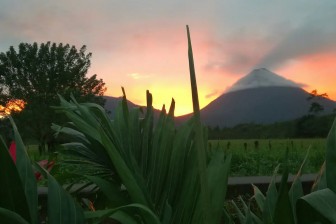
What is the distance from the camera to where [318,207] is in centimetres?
41

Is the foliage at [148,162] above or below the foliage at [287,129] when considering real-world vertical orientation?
above

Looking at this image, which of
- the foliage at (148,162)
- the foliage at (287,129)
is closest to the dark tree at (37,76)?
the foliage at (287,129)

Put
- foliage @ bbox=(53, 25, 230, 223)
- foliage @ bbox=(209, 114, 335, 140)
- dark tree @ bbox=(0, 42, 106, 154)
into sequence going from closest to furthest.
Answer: foliage @ bbox=(53, 25, 230, 223) → foliage @ bbox=(209, 114, 335, 140) → dark tree @ bbox=(0, 42, 106, 154)

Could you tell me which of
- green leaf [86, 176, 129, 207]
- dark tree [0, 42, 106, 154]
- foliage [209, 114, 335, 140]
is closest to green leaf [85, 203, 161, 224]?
green leaf [86, 176, 129, 207]

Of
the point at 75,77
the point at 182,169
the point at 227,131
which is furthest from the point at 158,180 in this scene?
the point at 75,77

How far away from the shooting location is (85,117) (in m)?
0.66

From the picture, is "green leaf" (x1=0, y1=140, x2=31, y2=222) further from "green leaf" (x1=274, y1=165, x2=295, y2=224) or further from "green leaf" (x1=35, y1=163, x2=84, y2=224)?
"green leaf" (x1=274, y1=165, x2=295, y2=224)

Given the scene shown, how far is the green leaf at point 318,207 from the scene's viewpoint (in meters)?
0.41

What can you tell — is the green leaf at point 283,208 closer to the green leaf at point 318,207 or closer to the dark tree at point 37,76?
Answer: the green leaf at point 318,207

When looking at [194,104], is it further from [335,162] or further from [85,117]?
[85,117]

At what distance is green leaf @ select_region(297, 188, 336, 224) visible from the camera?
41 centimetres

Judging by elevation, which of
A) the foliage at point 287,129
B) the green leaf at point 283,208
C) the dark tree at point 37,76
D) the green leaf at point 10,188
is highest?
the dark tree at point 37,76

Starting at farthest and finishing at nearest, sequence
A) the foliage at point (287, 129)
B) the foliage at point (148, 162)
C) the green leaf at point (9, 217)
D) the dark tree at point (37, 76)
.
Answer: the dark tree at point (37, 76) < the foliage at point (287, 129) < the foliage at point (148, 162) < the green leaf at point (9, 217)

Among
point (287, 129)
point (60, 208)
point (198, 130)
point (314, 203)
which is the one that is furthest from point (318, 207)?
point (287, 129)
